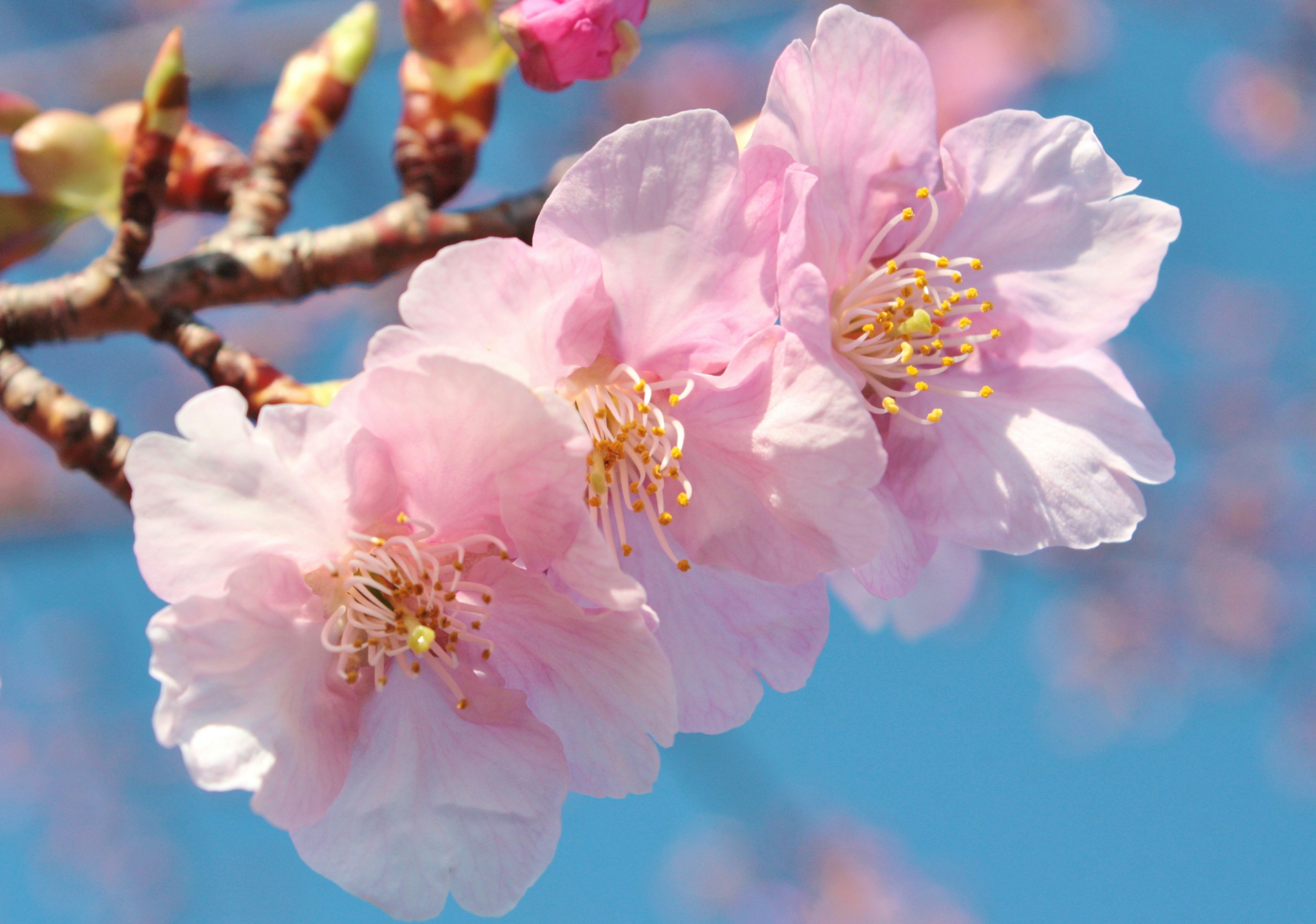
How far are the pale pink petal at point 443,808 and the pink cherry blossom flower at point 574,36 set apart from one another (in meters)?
0.70

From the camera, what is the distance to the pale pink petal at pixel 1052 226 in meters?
1.12

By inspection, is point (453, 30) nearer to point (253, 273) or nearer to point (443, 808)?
point (253, 273)

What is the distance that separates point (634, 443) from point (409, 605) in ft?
0.91

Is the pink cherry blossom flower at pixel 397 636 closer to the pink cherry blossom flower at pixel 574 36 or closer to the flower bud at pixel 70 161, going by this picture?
the pink cherry blossom flower at pixel 574 36

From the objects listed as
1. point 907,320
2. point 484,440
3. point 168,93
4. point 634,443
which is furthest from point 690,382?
point 168,93

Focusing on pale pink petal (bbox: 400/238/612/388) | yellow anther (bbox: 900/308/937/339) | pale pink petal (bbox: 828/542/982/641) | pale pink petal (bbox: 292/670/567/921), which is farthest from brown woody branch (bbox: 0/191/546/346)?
pale pink petal (bbox: 828/542/982/641)

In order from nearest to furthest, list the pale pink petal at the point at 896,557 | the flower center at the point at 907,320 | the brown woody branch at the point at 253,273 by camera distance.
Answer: the pale pink petal at the point at 896,557, the flower center at the point at 907,320, the brown woody branch at the point at 253,273

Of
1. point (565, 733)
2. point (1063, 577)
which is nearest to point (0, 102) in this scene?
point (565, 733)

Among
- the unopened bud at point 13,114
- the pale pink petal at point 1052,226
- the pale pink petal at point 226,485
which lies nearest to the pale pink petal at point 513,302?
the pale pink petal at point 226,485

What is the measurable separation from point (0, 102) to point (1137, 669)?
594cm

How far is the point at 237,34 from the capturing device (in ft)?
12.3

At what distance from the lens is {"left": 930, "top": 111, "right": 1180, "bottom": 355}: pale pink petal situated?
3.66 feet

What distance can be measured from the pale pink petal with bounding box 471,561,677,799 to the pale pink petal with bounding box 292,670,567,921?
0.08 feet

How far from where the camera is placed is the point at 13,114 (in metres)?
1.47
